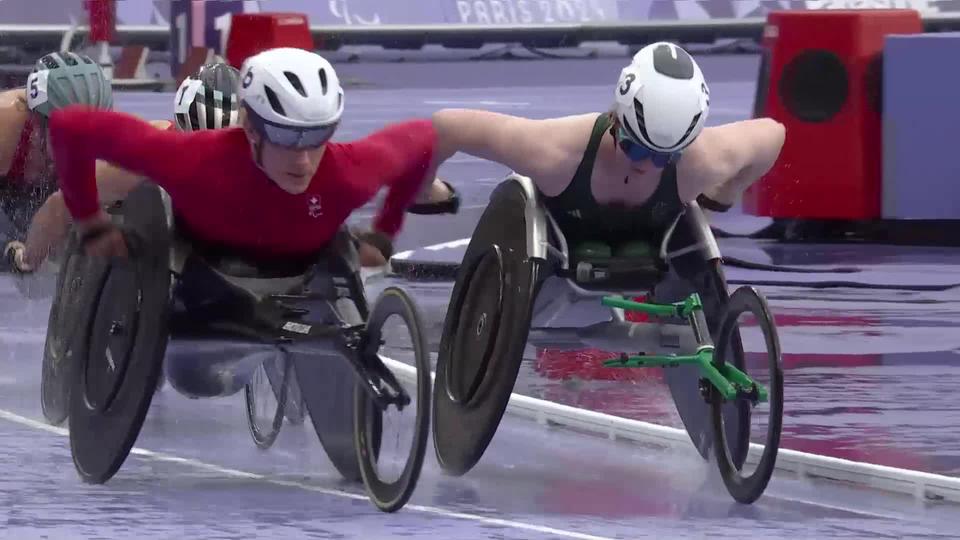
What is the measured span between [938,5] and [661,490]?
21.1 meters

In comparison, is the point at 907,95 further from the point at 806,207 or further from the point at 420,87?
the point at 420,87

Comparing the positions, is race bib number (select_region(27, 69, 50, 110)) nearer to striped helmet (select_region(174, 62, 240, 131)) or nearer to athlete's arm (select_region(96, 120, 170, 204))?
athlete's arm (select_region(96, 120, 170, 204))

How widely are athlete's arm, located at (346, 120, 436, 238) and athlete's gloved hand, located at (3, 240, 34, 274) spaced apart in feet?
7.76

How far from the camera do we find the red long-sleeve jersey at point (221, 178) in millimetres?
7730

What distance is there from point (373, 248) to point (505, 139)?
2.33 feet

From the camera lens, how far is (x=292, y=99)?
7539mm

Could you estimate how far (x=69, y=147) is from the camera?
7.82 metres

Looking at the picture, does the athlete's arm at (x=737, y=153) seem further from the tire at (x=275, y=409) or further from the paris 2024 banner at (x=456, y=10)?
the paris 2024 banner at (x=456, y=10)

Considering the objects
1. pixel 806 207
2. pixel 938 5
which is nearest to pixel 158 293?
pixel 806 207

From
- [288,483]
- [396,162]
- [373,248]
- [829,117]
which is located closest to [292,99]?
[396,162]

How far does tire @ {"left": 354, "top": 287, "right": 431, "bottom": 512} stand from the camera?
292 inches

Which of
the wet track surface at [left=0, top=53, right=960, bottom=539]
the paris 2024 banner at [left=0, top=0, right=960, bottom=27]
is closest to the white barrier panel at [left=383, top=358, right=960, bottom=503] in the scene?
the wet track surface at [left=0, top=53, right=960, bottom=539]

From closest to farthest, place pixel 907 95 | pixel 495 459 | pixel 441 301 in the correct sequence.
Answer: pixel 495 459
pixel 441 301
pixel 907 95

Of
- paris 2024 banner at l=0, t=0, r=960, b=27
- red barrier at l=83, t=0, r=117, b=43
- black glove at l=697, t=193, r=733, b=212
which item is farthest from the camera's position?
paris 2024 banner at l=0, t=0, r=960, b=27
